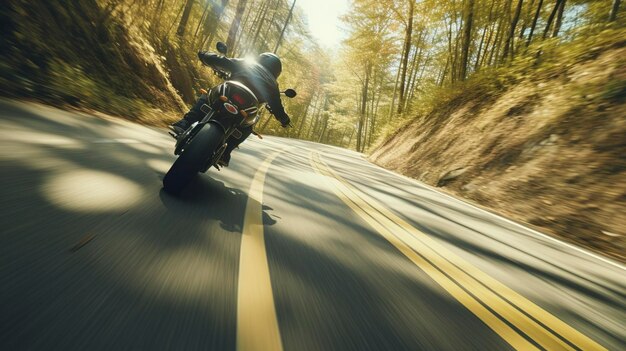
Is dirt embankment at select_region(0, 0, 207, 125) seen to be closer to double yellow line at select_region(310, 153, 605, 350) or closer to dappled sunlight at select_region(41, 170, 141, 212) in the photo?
dappled sunlight at select_region(41, 170, 141, 212)

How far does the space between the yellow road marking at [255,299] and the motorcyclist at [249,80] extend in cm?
183

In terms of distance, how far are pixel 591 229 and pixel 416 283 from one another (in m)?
5.02

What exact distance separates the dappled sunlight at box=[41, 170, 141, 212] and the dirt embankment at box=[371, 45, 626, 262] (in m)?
6.15

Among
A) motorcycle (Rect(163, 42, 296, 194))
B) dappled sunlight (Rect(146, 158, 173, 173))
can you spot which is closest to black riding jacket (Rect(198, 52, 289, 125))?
motorcycle (Rect(163, 42, 296, 194))

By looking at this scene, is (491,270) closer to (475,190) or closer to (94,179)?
(94,179)

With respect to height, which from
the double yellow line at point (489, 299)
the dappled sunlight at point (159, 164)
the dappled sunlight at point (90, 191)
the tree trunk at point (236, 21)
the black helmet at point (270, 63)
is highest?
the tree trunk at point (236, 21)

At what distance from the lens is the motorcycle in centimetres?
327

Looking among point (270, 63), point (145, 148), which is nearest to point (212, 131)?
point (270, 63)

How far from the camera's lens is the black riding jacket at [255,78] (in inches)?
166

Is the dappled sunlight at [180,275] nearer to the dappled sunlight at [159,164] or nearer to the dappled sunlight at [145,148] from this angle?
the dappled sunlight at [159,164]

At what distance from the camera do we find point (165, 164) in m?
4.72

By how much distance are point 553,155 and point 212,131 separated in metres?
7.73

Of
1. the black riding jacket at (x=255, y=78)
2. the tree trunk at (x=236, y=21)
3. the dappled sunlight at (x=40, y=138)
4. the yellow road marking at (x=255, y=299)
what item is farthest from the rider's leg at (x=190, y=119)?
the tree trunk at (x=236, y=21)

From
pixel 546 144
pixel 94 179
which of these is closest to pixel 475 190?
pixel 546 144
